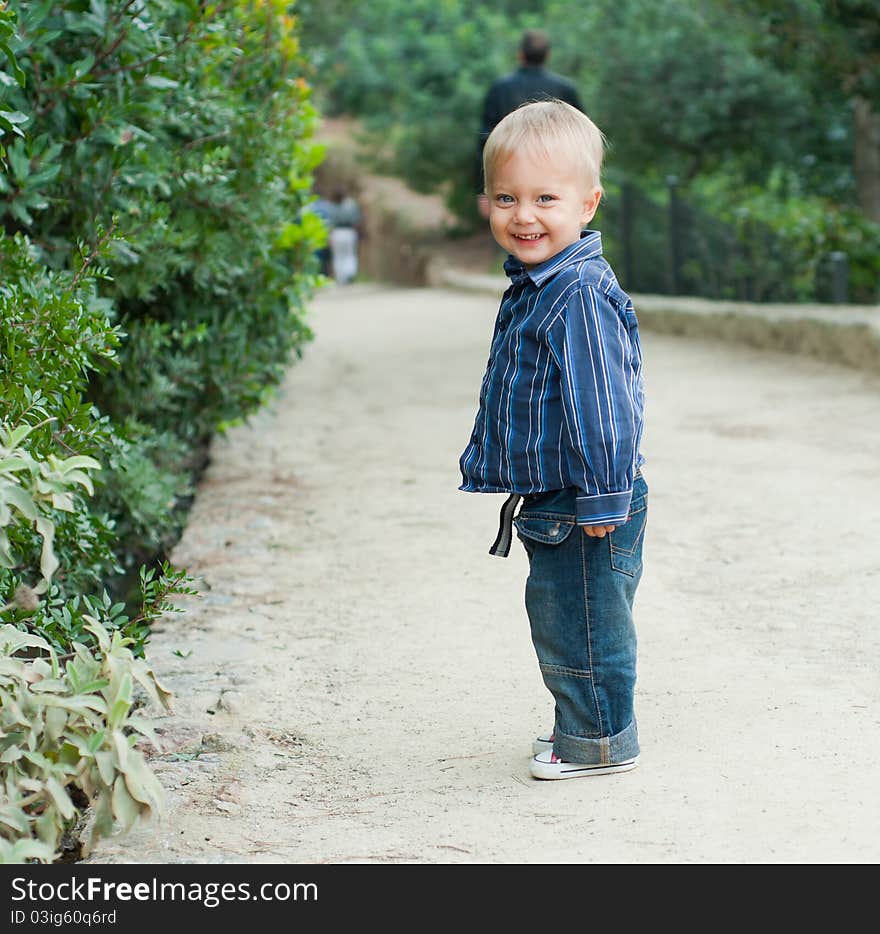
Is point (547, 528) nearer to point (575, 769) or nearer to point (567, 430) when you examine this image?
point (567, 430)

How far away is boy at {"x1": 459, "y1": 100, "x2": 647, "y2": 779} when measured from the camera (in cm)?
279

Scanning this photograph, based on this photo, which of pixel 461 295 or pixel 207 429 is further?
pixel 461 295

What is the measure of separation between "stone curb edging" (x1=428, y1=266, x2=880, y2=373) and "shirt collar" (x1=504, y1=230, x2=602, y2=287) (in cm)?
491

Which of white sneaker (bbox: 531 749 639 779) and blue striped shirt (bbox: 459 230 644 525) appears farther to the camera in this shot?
white sneaker (bbox: 531 749 639 779)

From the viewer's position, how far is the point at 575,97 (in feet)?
30.0

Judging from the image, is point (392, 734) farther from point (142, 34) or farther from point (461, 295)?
point (461, 295)

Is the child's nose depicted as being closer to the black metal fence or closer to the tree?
the black metal fence

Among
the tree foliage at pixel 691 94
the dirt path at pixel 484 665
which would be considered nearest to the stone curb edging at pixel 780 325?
the tree foliage at pixel 691 94

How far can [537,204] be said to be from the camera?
290 centimetres

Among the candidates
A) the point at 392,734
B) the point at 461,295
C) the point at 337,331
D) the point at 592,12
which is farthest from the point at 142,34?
the point at 592,12

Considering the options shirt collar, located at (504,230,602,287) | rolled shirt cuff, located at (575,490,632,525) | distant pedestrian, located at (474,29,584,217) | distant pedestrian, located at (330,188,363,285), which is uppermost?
distant pedestrian, located at (474,29,584,217)

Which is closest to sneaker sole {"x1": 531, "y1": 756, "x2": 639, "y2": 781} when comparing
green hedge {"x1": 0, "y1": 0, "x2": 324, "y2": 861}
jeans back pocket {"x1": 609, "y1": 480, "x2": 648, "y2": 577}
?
jeans back pocket {"x1": 609, "y1": 480, "x2": 648, "y2": 577}

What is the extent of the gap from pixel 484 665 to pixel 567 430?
104 cm
